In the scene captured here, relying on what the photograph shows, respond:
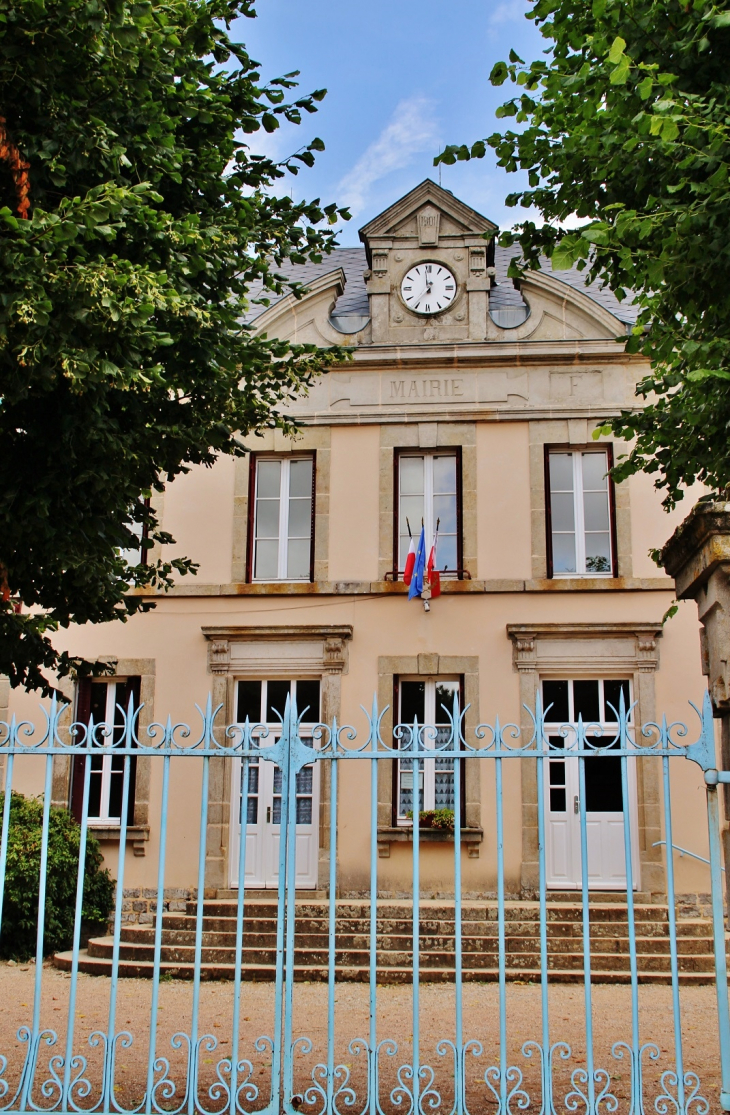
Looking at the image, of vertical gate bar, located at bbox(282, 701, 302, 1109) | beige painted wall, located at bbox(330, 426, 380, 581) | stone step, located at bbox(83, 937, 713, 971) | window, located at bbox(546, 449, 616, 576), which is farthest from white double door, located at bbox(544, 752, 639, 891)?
vertical gate bar, located at bbox(282, 701, 302, 1109)

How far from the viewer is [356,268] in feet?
48.5

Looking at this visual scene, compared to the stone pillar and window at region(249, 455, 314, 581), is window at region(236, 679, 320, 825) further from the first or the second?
the stone pillar

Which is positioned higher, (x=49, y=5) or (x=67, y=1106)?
(x=49, y=5)

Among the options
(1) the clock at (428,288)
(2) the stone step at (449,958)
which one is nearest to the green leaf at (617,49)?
(2) the stone step at (449,958)

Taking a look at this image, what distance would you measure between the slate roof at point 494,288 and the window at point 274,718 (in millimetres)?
4431

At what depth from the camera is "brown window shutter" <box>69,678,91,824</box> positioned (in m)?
11.9

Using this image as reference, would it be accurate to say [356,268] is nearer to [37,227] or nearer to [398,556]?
[398,556]

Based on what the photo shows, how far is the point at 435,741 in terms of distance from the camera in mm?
11820

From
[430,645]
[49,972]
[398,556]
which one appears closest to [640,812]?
[430,645]

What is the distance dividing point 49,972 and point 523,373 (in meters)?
7.94

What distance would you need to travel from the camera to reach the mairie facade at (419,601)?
1149 centimetres

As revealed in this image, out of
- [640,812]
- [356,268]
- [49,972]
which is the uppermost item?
[356,268]

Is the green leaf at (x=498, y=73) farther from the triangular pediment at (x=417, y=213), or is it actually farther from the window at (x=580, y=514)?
the triangular pediment at (x=417, y=213)

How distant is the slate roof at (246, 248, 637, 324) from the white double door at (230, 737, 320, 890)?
5.47 m
